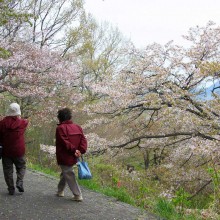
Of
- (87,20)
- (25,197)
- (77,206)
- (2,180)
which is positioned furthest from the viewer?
(87,20)

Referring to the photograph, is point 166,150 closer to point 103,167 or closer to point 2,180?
point 103,167

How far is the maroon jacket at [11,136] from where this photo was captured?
17.3ft

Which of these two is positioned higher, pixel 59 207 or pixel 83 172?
pixel 83 172

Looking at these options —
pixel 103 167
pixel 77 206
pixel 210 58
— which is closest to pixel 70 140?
pixel 77 206

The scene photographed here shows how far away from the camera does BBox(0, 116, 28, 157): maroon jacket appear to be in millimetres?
5273

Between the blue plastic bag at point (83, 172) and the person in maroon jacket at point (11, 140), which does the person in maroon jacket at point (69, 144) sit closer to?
the blue plastic bag at point (83, 172)

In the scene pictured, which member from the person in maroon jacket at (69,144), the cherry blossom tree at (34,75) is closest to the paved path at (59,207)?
the person in maroon jacket at (69,144)

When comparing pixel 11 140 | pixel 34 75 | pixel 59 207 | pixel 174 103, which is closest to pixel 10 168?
pixel 11 140

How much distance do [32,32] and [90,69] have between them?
9.64 m

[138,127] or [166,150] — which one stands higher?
[138,127]

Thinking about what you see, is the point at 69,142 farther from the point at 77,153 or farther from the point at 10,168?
the point at 10,168

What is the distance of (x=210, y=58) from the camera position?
38.9 ft

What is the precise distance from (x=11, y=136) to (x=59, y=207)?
54.5 inches

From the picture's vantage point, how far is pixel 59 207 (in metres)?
4.77
